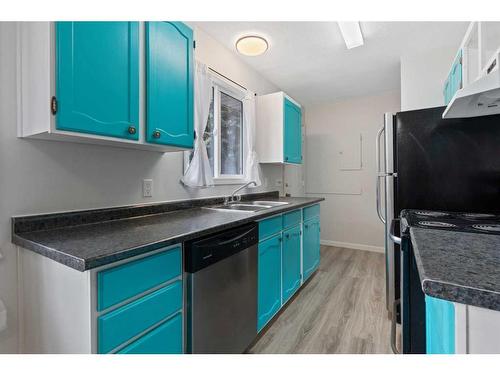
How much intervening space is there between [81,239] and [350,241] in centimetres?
395

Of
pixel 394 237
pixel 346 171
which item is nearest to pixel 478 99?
pixel 394 237

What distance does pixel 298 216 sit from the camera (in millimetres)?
2508

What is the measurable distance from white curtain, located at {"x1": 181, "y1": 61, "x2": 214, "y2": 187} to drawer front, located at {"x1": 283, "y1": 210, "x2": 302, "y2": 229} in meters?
0.71

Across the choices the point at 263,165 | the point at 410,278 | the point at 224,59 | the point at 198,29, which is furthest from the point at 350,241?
the point at 198,29

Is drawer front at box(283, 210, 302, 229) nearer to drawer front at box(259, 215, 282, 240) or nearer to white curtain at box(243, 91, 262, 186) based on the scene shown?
drawer front at box(259, 215, 282, 240)

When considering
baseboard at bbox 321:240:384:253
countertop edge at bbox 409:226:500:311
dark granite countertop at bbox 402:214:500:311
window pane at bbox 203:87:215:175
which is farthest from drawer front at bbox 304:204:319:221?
countertop edge at bbox 409:226:500:311

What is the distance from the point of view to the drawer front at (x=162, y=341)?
38.6 inches

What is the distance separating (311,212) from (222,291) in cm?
174

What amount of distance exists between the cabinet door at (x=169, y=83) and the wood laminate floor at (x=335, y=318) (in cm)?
150

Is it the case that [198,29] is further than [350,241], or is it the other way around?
[350,241]

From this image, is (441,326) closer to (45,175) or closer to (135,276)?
(135,276)

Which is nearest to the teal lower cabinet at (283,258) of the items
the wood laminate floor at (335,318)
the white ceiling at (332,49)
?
the wood laminate floor at (335,318)
